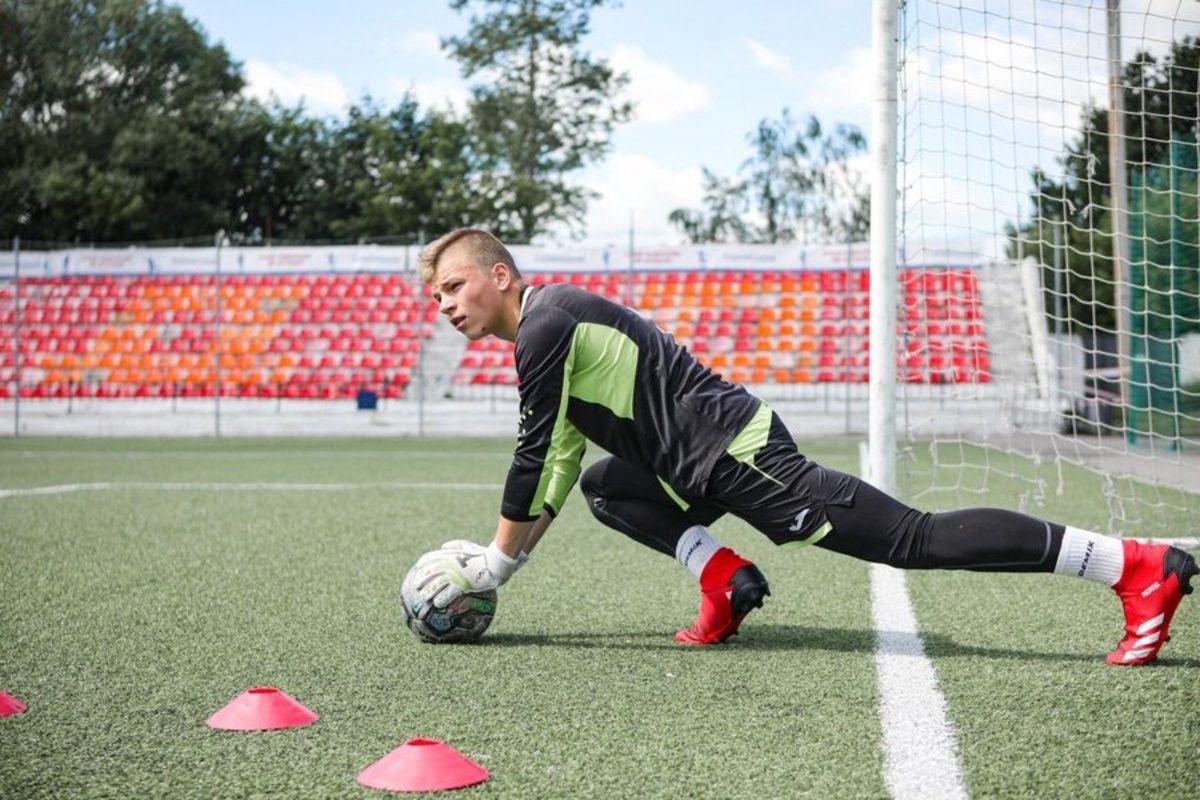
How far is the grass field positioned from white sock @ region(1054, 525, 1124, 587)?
277mm

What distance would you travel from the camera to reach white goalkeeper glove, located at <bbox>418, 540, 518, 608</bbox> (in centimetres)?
396

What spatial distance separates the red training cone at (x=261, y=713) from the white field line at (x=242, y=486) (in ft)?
21.7

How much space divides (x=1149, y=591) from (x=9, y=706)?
3014 millimetres

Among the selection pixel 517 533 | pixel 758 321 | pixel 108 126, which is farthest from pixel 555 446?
pixel 108 126

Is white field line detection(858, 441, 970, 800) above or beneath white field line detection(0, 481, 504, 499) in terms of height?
above

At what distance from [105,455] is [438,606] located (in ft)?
38.0

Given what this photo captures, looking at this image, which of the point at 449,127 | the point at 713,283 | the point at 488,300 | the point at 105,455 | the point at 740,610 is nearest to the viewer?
the point at 488,300

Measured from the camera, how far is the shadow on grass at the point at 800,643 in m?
3.81

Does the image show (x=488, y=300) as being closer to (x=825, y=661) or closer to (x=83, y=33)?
(x=825, y=661)

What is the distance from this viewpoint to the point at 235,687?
3488 millimetres

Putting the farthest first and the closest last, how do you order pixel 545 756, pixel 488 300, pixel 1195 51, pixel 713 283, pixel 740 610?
1. pixel 713 283
2. pixel 1195 51
3. pixel 740 610
4. pixel 488 300
5. pixel 545 756

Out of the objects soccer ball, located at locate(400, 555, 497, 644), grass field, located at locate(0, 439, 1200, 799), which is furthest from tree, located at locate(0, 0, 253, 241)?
soccer ball, located at locate(400, 555, 497, 644)

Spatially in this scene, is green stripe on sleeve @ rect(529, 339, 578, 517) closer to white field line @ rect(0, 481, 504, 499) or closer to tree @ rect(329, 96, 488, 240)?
white field line @ rect(0, 481, 504, 499)

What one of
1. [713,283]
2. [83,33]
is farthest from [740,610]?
[83,33]
